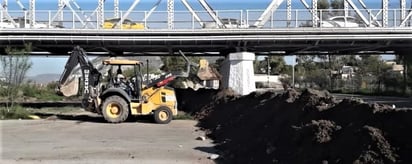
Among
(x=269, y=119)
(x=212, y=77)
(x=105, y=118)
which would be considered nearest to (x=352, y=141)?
(x=269, y=119)

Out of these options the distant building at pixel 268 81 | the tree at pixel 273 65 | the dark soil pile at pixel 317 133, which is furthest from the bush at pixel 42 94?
the tree at pixel 273 65

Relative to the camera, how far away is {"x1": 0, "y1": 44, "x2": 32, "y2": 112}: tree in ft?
107

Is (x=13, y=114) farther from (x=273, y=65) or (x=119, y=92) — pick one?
(x=273, y=65)

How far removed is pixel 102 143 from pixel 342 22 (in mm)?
24970

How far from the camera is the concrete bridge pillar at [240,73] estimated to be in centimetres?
3656

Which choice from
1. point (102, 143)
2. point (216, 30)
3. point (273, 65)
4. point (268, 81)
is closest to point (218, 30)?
point (216, 30)

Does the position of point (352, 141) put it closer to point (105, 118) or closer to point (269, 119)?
point (269, 119)

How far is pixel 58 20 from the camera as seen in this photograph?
1490 inches

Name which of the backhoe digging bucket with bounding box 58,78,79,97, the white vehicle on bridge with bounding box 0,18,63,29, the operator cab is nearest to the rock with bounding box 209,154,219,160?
the operator cab

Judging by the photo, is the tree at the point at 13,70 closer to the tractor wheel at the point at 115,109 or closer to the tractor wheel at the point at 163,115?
the tractor wheel at the point at 115,109

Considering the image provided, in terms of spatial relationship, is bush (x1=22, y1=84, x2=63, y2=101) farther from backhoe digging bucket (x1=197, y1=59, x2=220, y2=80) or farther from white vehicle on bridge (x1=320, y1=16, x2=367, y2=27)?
white vehicle on bridge (x1=320, y1=16, x2=367, y2=27)

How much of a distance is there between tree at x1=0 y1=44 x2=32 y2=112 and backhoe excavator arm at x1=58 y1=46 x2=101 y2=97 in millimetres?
6484

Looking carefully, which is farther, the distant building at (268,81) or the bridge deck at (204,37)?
the distant building at (268,81)

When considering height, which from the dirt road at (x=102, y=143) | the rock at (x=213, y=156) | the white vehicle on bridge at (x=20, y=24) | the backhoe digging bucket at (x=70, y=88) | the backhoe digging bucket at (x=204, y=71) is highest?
the white vehicle on bridge at (x=20, y=24)
